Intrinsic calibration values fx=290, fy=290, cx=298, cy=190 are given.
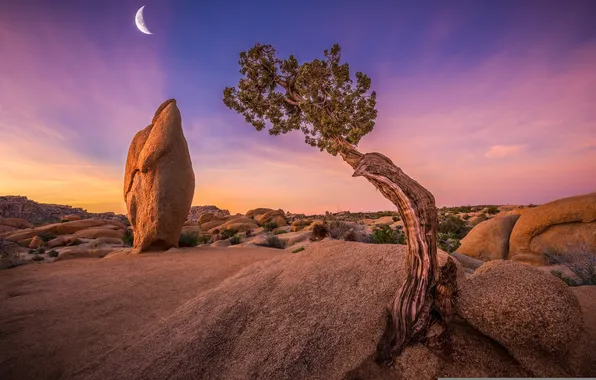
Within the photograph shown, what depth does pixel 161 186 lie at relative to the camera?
13633 mm

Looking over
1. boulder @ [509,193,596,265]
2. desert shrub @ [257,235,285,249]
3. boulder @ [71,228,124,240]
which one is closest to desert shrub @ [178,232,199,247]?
desert shrub @ [257,235,285,249]

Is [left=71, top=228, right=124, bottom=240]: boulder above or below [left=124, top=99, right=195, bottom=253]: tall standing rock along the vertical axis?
below

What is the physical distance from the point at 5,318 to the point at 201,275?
15.1 feet

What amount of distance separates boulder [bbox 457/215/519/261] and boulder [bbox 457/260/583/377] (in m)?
10.9

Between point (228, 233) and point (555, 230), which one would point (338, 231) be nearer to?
point (555, 230)

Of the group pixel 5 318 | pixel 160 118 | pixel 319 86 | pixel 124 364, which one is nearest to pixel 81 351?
pixel 124 364

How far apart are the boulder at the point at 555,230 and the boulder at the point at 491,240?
539 mm

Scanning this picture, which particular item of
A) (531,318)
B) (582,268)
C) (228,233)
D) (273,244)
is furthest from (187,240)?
(582,268)

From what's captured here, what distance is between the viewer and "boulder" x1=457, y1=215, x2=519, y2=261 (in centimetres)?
1336

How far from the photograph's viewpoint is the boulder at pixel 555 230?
36.8ft

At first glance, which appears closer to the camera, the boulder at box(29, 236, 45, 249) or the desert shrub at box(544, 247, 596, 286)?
the desert shrub at box(544, 247, 596, 286)

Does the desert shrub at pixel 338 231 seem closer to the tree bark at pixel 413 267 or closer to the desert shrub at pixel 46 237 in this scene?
the tree bark at pixel 413 267

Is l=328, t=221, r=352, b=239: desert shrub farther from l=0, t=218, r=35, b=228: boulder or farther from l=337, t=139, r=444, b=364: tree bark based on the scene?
l=0, t=218, r=35, b=228: boulder

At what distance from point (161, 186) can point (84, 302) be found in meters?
6.97
